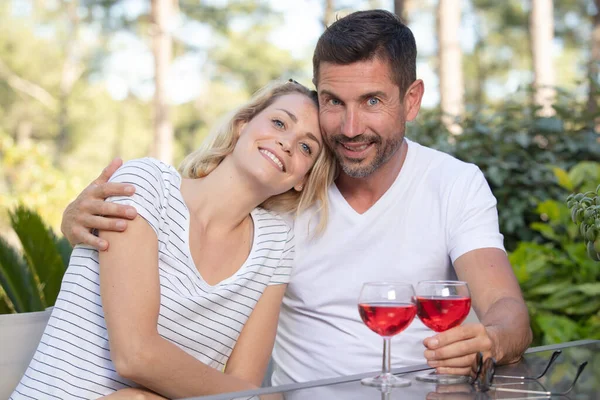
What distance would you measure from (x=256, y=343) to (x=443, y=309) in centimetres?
93

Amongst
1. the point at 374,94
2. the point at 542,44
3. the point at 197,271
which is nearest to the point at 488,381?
the point at 197,271

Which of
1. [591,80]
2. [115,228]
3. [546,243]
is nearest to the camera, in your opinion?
[115,228]

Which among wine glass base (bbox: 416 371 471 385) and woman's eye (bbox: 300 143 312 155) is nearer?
wine glass base (bbox: 416 371 471 385)

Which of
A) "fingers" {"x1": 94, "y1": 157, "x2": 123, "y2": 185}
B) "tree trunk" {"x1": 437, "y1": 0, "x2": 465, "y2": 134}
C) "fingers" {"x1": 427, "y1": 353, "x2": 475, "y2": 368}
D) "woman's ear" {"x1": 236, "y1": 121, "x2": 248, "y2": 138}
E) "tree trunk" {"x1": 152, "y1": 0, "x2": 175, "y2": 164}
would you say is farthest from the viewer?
"tree trunk" {"x1": 152, "y1": 0, "x2": 175, "y2": 164}

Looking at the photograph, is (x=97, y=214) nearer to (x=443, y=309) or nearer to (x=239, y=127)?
(x=239, y=127)

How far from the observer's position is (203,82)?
24.5m

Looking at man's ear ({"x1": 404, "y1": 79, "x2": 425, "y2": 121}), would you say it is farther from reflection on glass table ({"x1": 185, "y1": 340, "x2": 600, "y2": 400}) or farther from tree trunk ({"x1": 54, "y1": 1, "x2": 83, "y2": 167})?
tree trunk ({"x1": 54, "y1": 1, "x2": 83, "y2": 167})

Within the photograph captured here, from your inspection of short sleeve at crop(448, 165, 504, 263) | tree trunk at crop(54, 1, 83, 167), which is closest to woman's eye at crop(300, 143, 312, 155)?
short sleeve at crop(448, 165, 504, 263)

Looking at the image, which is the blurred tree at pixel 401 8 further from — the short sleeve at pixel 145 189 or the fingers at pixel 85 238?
the fingers at pixel 85 238

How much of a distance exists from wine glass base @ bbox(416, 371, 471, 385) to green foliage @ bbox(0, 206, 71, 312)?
2995 millimetres

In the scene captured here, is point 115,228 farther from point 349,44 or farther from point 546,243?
point 546,243

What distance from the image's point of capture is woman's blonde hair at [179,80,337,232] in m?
2.88

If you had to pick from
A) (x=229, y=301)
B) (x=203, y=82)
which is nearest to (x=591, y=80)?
(x=229, y=301)

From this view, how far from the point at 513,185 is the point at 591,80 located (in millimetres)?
1072
